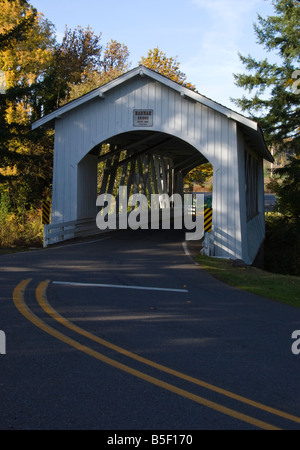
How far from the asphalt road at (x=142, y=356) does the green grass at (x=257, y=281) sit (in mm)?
481

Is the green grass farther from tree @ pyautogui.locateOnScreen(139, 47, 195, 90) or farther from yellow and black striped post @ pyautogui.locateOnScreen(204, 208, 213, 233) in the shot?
tree @ pyautogui.locateOnScreen(139, 47, 195, 90)

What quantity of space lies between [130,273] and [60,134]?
29.7 feet

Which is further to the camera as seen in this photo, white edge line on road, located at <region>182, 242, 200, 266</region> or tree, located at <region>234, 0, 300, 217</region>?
tree, located at <region>234, 0, 300, 217</region>

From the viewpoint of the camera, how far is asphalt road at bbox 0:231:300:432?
3842 mm

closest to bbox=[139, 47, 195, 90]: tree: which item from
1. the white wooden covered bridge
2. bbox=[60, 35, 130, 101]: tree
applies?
bbox=[60, 35, 130, 101]: tree

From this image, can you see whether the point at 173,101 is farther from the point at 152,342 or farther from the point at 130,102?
the point at 152,342

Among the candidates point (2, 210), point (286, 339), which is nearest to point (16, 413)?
point (286, 339)

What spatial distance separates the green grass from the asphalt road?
1.58 feet

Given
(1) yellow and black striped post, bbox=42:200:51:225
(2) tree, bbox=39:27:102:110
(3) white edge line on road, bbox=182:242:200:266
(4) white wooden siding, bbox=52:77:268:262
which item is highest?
(2) tree, bbox=39:27:102:110

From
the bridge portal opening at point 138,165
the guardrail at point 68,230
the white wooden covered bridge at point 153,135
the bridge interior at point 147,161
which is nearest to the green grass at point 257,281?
the white wooden covered bridge at point 153,135

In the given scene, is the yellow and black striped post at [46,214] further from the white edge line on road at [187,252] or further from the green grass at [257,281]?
the green grass at [257,281]

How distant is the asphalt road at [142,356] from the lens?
384cm

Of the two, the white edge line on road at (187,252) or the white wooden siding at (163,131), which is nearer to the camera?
the white edge line on road at (187,252)

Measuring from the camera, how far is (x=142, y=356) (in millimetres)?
5258
